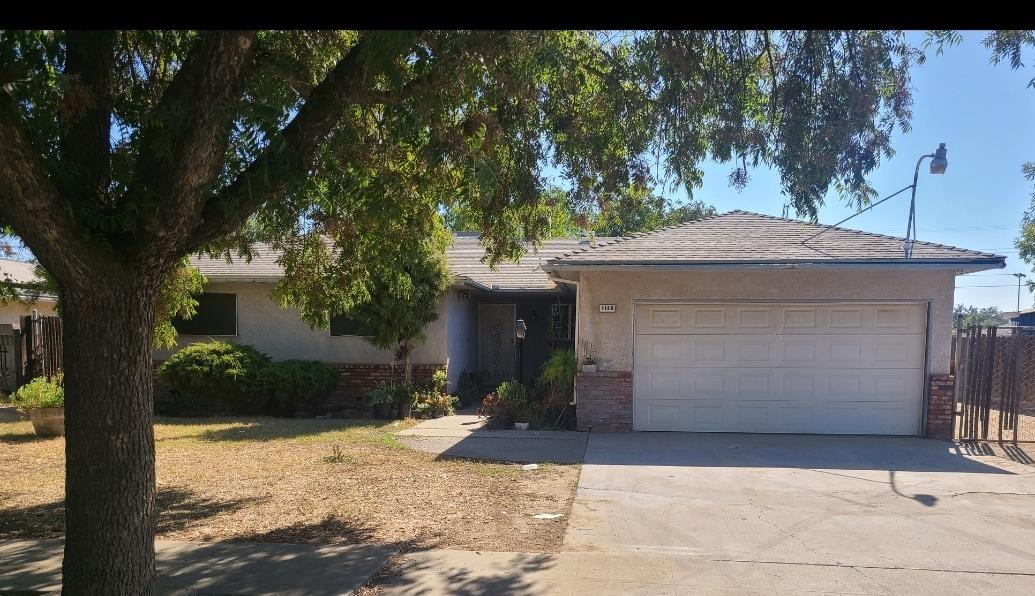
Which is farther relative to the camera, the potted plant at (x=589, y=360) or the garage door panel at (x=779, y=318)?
the potted plant at (x=589, y=360)

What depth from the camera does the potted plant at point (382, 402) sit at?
1251cm

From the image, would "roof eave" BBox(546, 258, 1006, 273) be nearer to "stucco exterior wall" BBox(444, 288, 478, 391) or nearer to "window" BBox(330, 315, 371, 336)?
"stucco exterior wall" BBox(444, 288, 478, 391)

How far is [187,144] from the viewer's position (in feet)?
12.8

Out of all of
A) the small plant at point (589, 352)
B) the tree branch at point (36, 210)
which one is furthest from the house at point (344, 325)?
the tree branch at point (36, 210)

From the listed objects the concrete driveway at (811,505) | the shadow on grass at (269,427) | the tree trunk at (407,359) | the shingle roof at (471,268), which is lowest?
the shadow on grass at (269,427)

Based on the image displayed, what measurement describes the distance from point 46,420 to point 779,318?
1175cm

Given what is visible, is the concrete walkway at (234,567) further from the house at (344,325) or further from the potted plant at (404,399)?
the house at (344,325)

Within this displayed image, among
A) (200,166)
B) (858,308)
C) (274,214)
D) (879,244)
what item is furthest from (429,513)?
(879,244)

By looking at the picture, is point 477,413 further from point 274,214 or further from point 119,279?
point 119,279

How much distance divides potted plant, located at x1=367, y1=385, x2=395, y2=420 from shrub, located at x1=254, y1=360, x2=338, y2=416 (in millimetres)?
1142

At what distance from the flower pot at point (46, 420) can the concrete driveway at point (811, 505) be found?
331 inches

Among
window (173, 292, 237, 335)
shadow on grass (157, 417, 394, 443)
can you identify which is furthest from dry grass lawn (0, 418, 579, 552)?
window (173, 292, 237, 335)

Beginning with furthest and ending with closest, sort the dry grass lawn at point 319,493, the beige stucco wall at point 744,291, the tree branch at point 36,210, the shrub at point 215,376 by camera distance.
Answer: the shrub at point 215,376 < the beige stucco wall at point 744,291 < the dry grass lawn at point 319,493 < the tree branch at point 36,210

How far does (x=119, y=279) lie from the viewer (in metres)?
3.85
